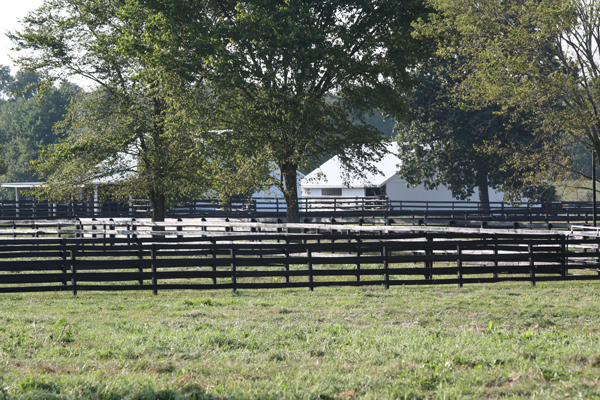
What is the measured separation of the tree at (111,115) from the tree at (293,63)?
206cm

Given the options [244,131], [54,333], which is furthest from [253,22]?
[54,333]

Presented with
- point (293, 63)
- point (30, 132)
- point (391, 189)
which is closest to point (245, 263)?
point (293, 63)

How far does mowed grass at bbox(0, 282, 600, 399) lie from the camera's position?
5164 millimetres

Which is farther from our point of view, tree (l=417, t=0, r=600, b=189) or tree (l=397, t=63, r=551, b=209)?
tree (l=397, t=63, r=551, b=209)

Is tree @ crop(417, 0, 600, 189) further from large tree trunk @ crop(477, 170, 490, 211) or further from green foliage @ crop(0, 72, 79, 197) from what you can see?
green foliage @ crop(0, 72, 79, 197)

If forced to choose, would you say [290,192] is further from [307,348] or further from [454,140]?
[454,140]

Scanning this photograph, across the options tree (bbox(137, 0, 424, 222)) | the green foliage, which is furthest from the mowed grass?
the green foliage

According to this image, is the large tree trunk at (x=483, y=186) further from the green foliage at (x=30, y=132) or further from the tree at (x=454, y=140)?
the green foliage at (x=30, y=132)

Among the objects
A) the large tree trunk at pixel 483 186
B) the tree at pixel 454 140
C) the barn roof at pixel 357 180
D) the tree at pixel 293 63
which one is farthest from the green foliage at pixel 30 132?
the tree at pixel 293 63

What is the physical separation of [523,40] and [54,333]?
67.4ft

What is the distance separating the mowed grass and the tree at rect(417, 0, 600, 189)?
13116 mm

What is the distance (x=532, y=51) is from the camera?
23094 millimetres

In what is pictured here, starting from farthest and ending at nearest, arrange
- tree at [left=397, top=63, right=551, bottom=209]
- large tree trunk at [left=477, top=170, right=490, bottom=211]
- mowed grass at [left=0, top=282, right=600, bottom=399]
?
large tree trunk at [left=477, top=170, right=490, bottom=211]
tree at [left=397, top=63, right=551, bottom=209]
mowed grass at [left=0, top=282, right=600, bottom=399]

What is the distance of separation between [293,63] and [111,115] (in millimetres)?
9708
